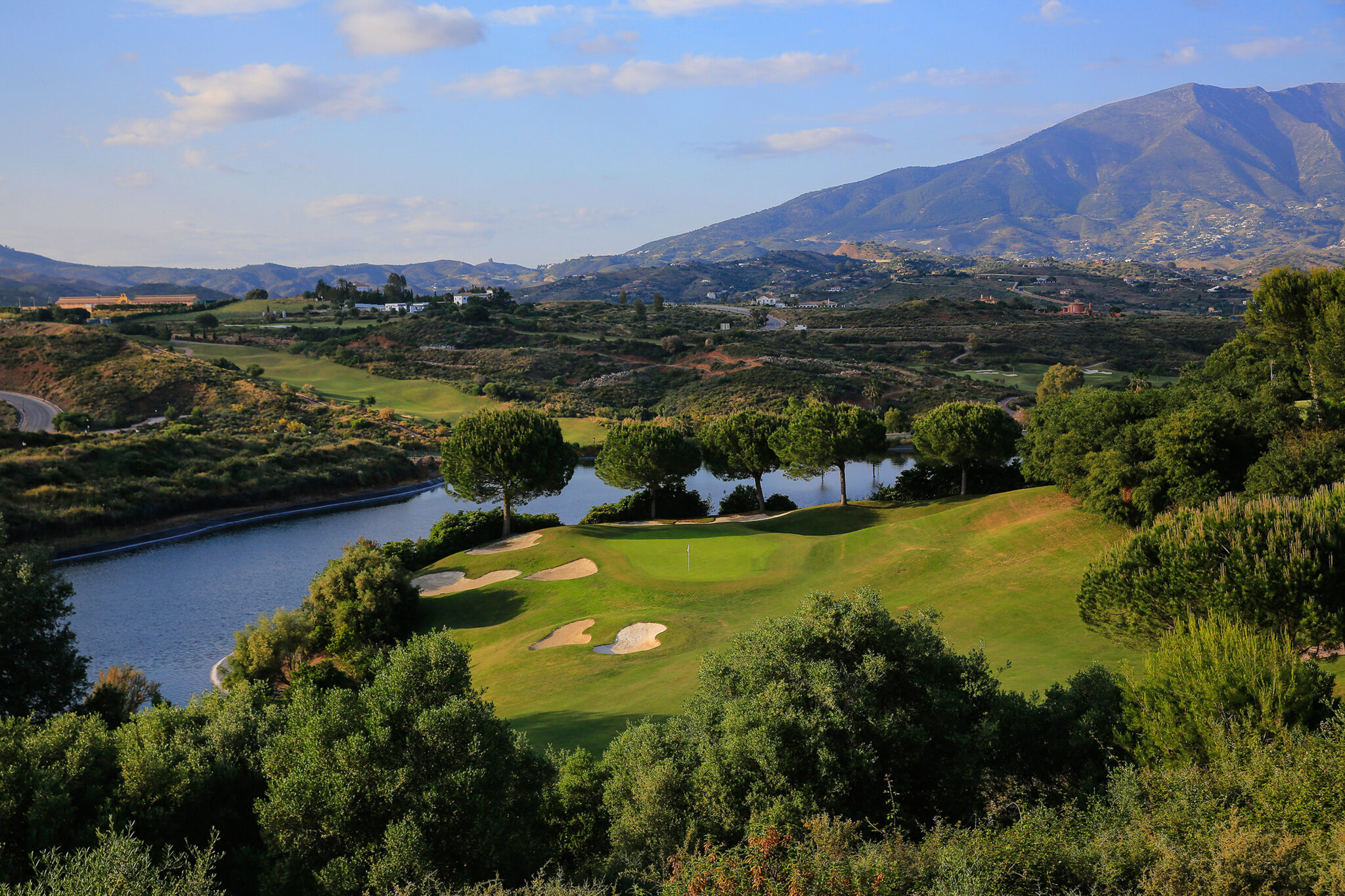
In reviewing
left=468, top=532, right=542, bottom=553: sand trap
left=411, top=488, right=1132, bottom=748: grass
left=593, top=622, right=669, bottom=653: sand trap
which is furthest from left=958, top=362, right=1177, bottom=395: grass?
left=593, top=622, right=669, bottom=653: sand trap

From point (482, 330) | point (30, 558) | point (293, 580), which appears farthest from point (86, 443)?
point (482, 330)

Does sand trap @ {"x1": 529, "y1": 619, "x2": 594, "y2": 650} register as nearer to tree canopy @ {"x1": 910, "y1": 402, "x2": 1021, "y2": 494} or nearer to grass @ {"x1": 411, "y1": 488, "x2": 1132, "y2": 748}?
grass @ {"x1": 411, "y1": 488, "x2": 1132, "y2": 748}

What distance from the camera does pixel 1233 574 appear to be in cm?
1498

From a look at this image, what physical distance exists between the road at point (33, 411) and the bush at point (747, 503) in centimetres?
5347

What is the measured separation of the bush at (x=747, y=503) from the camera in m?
44.5

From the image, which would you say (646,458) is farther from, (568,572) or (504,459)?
(568,572)

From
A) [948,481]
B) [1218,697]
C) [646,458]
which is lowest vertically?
[948,481]

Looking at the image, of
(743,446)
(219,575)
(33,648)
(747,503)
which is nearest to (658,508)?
(747,503)

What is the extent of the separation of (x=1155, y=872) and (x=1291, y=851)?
1309mm

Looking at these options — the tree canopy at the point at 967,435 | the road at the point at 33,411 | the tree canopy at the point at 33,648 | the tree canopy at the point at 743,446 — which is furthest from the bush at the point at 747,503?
the road at the point at 33,411

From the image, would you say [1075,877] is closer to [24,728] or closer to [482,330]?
[24,728]

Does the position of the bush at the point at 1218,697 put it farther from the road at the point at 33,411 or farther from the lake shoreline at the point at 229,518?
the road at the point at 33,411

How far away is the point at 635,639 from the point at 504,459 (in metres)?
16.1

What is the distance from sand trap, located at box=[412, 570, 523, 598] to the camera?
3141 cm
